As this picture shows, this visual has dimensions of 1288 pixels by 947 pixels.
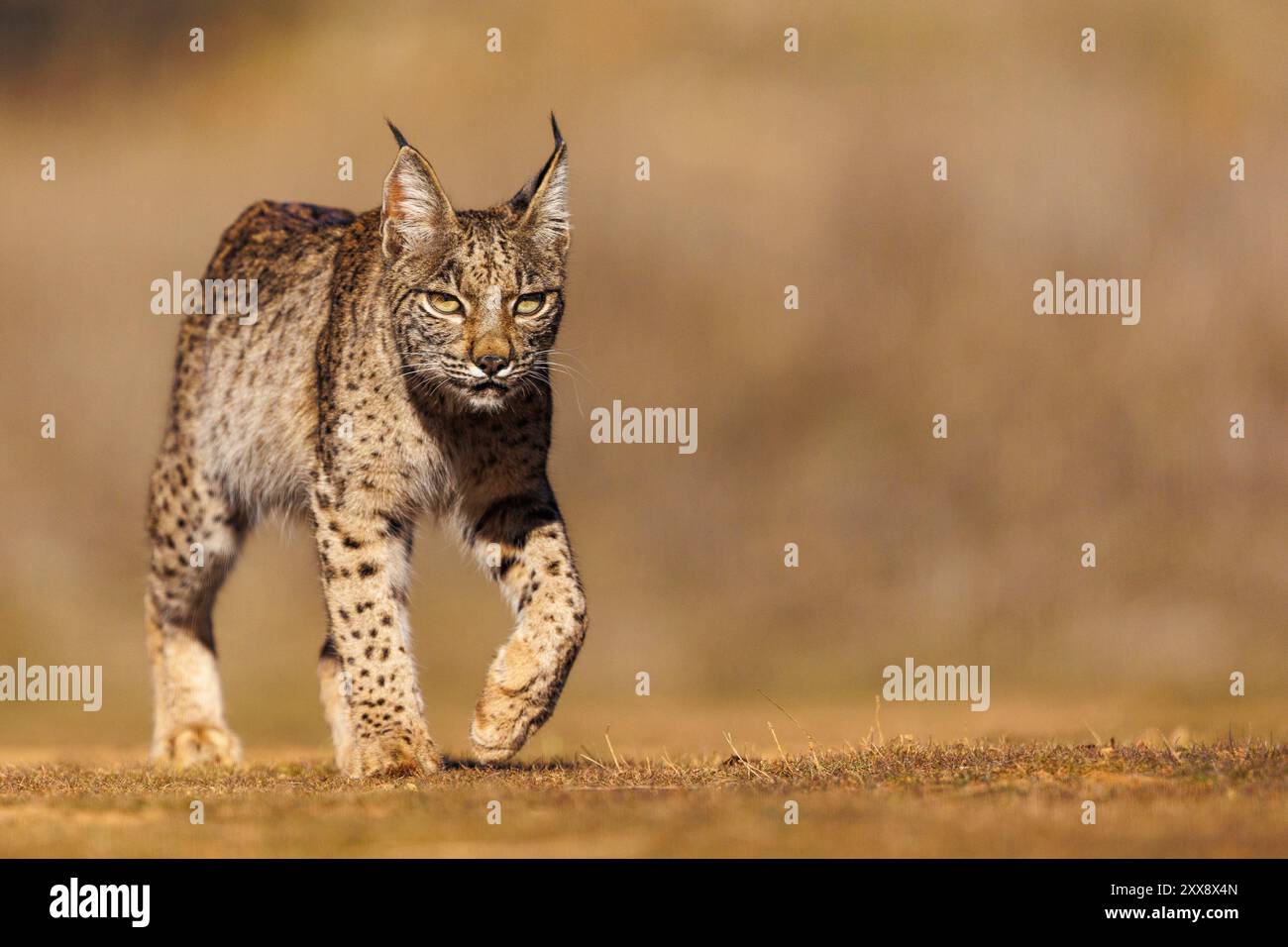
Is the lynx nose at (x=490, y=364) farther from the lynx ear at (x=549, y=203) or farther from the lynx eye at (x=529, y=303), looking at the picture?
the lynx ear at (x=549, y=203)

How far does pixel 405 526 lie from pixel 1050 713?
8138 mm

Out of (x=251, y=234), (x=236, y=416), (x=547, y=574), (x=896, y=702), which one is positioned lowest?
(x=896, y=702)

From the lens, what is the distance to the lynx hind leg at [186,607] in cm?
1150

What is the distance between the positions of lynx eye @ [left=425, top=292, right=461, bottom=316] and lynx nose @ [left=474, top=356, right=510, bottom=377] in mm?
364

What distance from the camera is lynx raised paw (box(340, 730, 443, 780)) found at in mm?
9203

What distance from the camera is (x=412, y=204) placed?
31.3 feet

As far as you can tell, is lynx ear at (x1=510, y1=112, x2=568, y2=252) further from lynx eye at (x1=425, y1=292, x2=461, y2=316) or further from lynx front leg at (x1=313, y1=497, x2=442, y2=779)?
lynx front leg at (x1=313, y1=497, x2=442, y2=779)

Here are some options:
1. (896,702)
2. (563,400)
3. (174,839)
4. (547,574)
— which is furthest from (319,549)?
(563,400)

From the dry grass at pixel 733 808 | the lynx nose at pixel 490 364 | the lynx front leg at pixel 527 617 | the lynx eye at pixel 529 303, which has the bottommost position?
the dry grass at pixel 733 808

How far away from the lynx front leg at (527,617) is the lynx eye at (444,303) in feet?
3.62

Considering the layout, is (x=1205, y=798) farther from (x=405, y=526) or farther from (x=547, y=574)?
(x=405, y=526)

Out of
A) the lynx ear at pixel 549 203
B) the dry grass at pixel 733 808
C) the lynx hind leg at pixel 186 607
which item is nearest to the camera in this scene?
the dry grass at pixel 733 808

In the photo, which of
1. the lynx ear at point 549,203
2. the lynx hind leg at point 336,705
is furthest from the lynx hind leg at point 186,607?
the lynx ear at point 549,203

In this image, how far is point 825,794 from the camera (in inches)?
315
